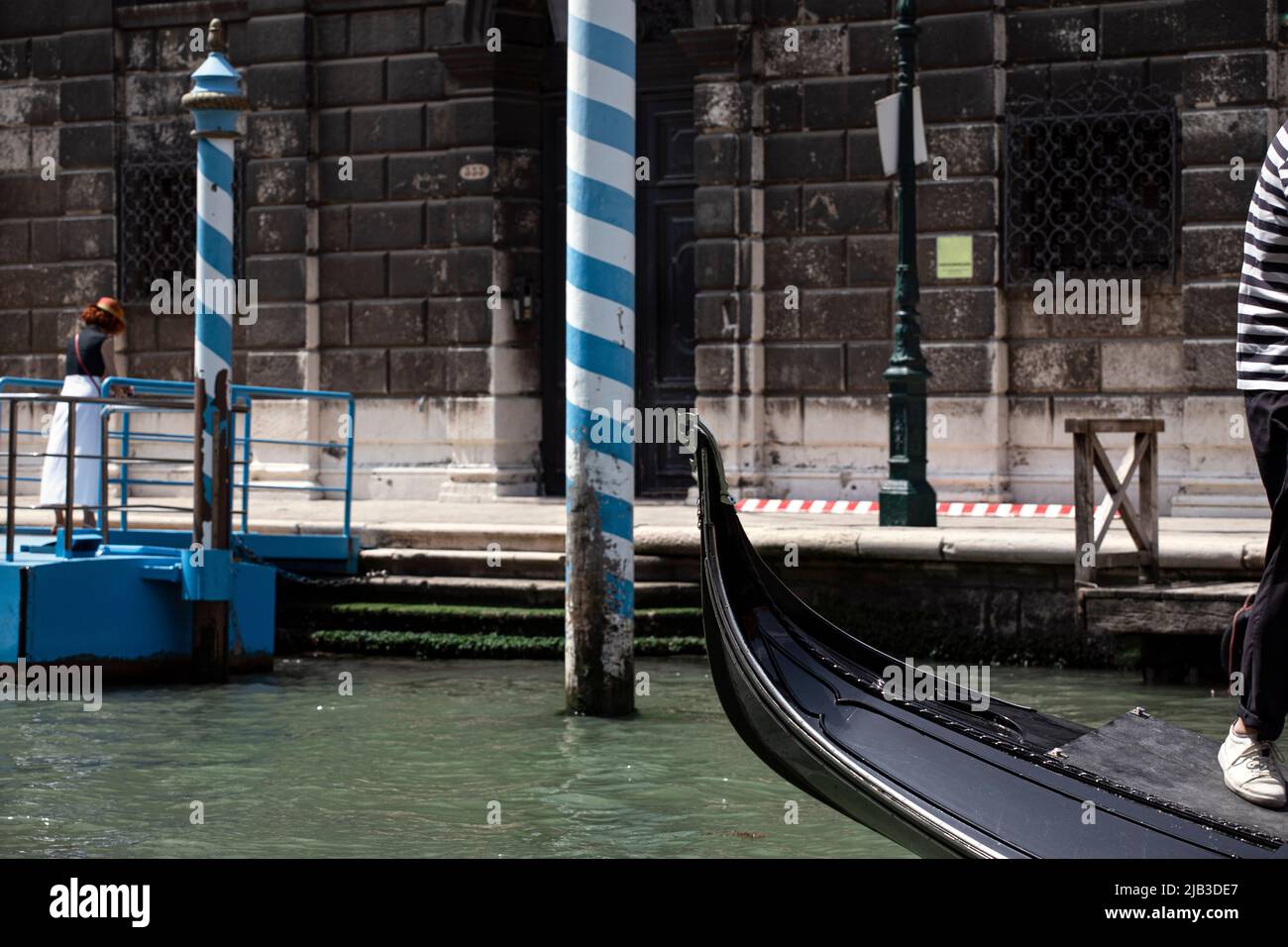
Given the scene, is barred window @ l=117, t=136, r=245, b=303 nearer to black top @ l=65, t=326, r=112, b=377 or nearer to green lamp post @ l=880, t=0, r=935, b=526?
black top @ l=65, t=326, r=112, b=377

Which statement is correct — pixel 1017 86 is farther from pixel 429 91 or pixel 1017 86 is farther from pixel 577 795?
pixel 577 795

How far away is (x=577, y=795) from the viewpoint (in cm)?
657

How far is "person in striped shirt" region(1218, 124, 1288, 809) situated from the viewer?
14.3ft

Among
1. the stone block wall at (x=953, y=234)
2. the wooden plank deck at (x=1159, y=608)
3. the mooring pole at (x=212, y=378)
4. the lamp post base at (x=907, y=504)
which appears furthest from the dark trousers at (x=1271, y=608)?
the stone block wall at (x=953, y=234)

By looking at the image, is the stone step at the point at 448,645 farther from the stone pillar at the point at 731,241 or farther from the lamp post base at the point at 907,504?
the stone pillar at the point at 731,241

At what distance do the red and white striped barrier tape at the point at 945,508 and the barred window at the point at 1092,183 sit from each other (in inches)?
65.1

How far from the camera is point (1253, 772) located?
4.43 metres

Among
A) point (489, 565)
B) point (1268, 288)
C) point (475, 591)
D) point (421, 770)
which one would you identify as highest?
point (1268, 288)

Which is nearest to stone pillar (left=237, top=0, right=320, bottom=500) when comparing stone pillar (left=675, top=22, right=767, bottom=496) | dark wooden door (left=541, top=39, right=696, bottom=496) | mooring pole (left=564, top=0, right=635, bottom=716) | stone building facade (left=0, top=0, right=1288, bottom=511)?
stone building facade (left=0, top=0, right=1288, bottom=511)

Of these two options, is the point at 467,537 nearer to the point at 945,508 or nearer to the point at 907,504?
the point at 907,504

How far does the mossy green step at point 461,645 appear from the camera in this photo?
10172 millimetres

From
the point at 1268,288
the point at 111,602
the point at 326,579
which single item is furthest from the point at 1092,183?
the point at 1268,288

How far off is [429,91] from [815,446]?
4.20 metres

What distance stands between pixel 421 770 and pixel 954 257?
8196mm
